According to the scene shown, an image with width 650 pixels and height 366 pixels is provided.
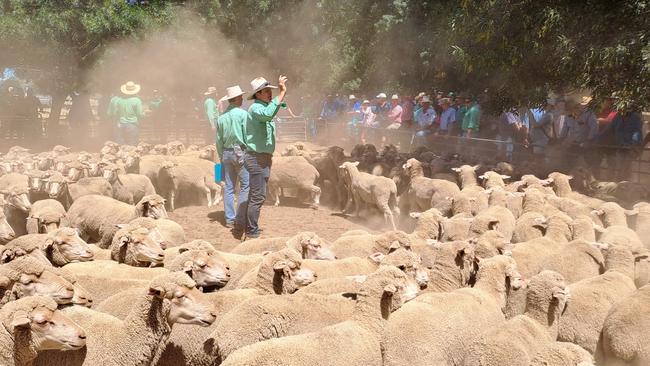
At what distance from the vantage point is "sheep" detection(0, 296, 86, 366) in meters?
4.27

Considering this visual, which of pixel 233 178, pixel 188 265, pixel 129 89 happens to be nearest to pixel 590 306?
pixel 188 265

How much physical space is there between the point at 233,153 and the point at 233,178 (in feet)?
1.53

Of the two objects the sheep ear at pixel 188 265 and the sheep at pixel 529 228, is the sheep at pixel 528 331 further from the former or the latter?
the sheep at pixel 529 228

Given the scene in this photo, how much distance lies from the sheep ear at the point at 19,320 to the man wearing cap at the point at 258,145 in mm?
5170

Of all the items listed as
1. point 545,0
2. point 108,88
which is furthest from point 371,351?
point 108,88

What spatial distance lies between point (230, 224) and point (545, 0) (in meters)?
6.71

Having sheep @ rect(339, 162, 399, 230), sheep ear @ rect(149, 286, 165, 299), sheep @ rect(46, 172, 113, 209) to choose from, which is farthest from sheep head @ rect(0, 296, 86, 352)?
sheep @ rect(339, 162, 399, 230)

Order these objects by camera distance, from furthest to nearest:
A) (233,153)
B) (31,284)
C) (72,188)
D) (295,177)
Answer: (295,177) < (72,188) < (233,153) < (31,284)

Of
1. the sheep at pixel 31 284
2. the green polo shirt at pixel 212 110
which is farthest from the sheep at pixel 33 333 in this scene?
the green polo shirt at pixel 212 110

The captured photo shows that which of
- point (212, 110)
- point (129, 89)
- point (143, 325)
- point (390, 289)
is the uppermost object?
point (129, 89)

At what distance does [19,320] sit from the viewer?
13.7 feet

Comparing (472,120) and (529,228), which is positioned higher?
(472,120)

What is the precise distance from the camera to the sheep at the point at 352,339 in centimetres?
405

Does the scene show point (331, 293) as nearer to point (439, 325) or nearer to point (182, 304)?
A: point (439, 325)
